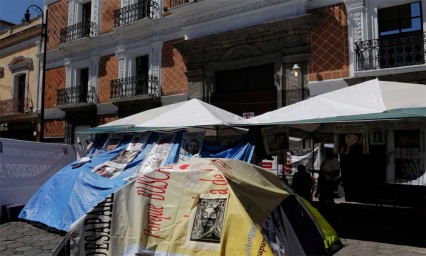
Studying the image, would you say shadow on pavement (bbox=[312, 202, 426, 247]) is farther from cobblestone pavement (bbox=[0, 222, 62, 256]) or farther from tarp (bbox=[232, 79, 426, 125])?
cobblestone pavement (bbox=[0, 222, 62, 256])

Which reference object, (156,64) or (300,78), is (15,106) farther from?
(300,78)

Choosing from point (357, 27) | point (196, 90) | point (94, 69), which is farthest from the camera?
point (94, 69)

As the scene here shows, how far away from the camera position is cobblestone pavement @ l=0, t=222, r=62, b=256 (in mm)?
5855

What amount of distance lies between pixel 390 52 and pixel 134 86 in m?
9.90

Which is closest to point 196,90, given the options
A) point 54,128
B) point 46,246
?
point 46,246

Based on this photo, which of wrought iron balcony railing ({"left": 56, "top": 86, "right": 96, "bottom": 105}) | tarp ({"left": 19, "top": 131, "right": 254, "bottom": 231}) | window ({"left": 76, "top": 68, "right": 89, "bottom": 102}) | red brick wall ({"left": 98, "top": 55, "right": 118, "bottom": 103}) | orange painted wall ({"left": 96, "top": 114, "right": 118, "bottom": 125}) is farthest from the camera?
window ({"left": 76, "top": 68, "right": 89, "bottom": 102})

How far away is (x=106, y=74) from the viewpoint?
17344mm

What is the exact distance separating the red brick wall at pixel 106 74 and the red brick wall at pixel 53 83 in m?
3.11

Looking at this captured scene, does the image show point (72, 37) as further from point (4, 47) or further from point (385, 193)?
point (385, 193)

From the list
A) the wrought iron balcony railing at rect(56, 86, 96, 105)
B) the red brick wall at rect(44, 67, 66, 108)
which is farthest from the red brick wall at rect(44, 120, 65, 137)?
the wrought iron balcony railing at rect(56, 86, 96, 105)

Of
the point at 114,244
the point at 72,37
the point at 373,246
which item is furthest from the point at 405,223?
the point at 72,37

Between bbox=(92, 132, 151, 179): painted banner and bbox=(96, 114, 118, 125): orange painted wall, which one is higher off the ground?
bbox=(96, 114, 118, 125): orange painted wall

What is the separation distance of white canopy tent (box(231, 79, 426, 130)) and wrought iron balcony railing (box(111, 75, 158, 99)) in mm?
8451

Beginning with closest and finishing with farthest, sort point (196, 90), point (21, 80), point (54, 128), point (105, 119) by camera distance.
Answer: point (196, 90) < point (105, 119) < point (54, 128) < point (21, 80)
